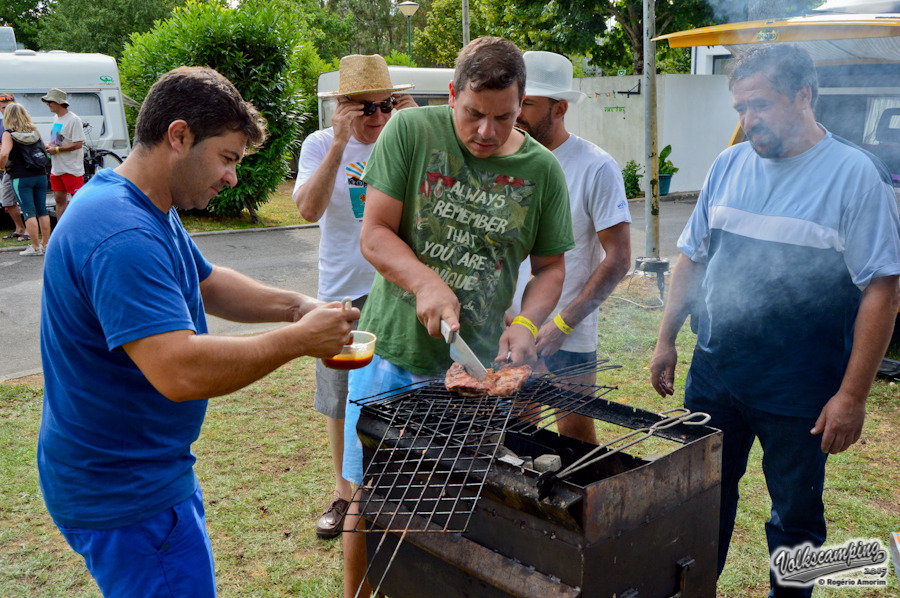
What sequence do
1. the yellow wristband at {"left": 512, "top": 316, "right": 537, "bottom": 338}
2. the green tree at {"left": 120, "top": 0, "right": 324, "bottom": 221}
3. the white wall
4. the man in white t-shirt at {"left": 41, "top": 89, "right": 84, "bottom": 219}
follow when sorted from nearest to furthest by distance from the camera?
the yellow wristband at {"left": 512, "top": 316, "right": 537, "bottom": 338}, the man in white t-shirt at {"left": 41, "top": 89, "right": 84, "bottom": 219}, the green tree at {"left": 120, "top": 0, "right": 324, "bottom": 221}, the white wall

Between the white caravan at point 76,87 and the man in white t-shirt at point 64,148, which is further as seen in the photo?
the white caravan at point 76,87

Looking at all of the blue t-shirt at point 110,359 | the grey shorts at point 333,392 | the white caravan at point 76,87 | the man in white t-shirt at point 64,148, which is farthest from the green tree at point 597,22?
the blue t-shirt at point 110,359

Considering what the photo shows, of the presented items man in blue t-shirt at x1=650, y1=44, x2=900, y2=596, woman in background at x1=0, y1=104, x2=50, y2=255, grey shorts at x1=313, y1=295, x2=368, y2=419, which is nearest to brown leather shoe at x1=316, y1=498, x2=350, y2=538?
grey shorts at x1=313, y1=295, x2=368, y2=419

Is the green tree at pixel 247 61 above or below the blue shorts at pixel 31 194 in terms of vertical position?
above

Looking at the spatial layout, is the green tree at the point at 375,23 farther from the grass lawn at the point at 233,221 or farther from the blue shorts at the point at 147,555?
A: the blue shorts at the point at 147,555

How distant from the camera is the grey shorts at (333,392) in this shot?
13.1ft

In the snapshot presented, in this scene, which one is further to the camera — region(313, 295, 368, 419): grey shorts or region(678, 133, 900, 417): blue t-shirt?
region(313, 295, 368, 419): grey shorts

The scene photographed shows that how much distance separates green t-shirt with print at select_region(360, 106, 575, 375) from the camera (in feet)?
9.30

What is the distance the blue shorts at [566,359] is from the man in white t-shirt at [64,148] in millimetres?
10567

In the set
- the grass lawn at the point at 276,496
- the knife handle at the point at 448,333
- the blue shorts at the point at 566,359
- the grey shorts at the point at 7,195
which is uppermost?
the grey shorts at the point at 7,195

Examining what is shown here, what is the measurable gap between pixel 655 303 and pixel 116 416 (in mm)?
7303

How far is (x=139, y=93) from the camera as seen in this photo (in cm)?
1527

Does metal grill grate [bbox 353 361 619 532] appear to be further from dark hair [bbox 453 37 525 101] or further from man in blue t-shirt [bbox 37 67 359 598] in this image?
dark hair [bbox 453 37 525 101]

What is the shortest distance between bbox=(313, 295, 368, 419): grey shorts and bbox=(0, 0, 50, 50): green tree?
1605 inches
